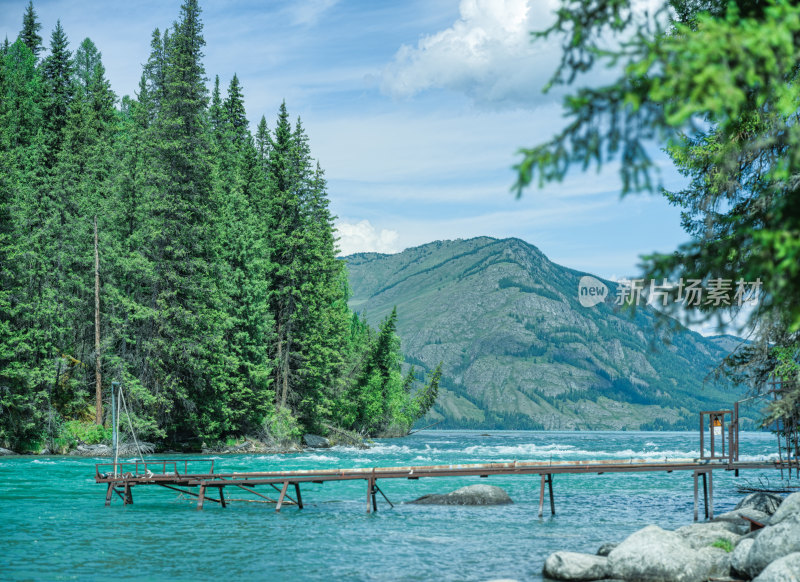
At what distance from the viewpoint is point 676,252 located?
25.7ft

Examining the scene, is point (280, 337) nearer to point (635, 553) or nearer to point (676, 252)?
point (635, 553)

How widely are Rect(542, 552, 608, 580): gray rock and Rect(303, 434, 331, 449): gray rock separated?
41.9 meters

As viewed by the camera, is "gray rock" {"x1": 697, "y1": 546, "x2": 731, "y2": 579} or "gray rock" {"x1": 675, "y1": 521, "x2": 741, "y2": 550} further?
"gray rock" {"x1": 675, "y1": 521, "x2": 741, "y2": 550}

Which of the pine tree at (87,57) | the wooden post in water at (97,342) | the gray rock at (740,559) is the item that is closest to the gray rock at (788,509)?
the gray rock at (740,559)

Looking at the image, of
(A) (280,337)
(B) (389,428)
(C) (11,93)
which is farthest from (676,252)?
Answer: (B) (389,428)

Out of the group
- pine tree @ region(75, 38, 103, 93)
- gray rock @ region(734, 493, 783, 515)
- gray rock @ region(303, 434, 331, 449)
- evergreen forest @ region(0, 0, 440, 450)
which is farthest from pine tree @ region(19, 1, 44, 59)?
gray rock @ region(734, 493, 783, 515)

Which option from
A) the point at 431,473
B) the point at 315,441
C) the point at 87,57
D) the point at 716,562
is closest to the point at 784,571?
the point at 716,562

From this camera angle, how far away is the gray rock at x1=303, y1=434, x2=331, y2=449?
55.7 metres

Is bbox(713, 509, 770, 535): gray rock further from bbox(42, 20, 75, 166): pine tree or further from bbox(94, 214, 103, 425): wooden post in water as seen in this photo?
bbox(42, 20, 75, 166): pine tree

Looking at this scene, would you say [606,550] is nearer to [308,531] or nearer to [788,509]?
[788,509]

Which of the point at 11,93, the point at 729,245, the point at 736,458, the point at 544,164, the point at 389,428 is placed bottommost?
the point at 389,428

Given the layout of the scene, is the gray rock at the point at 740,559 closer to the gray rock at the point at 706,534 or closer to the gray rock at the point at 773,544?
the gray rock at the point at 773,544

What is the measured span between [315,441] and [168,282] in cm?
1732

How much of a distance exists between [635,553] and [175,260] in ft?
124
